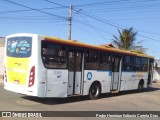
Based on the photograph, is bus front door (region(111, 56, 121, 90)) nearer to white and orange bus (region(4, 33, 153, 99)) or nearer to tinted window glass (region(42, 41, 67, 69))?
white and orange bus (region(4, 33, 153, 99))

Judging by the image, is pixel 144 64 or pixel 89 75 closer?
pixel 89 75

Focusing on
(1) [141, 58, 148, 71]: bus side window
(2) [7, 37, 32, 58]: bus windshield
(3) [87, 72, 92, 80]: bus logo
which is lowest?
(3) [87, 72, 92, 80]: bus logo

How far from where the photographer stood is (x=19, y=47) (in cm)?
1335

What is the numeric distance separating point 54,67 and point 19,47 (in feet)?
5.45

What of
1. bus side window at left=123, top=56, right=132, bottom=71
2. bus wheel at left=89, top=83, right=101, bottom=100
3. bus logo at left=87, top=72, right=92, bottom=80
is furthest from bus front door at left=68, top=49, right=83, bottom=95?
bus side window at left=123, top=56, right=132, bottom=71

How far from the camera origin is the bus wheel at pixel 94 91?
1630cm

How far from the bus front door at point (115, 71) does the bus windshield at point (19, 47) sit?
21.1 ft

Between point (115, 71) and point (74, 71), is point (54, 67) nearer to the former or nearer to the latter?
point (74, 71)

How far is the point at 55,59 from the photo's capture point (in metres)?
13.5

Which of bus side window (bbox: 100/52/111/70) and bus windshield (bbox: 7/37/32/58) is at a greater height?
bus windshield (bbox: 7/37/32/58)

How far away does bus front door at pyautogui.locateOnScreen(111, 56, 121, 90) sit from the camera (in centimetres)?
1820

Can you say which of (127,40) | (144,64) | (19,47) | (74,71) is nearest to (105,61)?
(74,71)

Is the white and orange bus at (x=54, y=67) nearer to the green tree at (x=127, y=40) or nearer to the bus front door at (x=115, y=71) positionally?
the bus front door at (x=115, y=71)

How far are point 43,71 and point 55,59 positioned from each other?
91 cm
